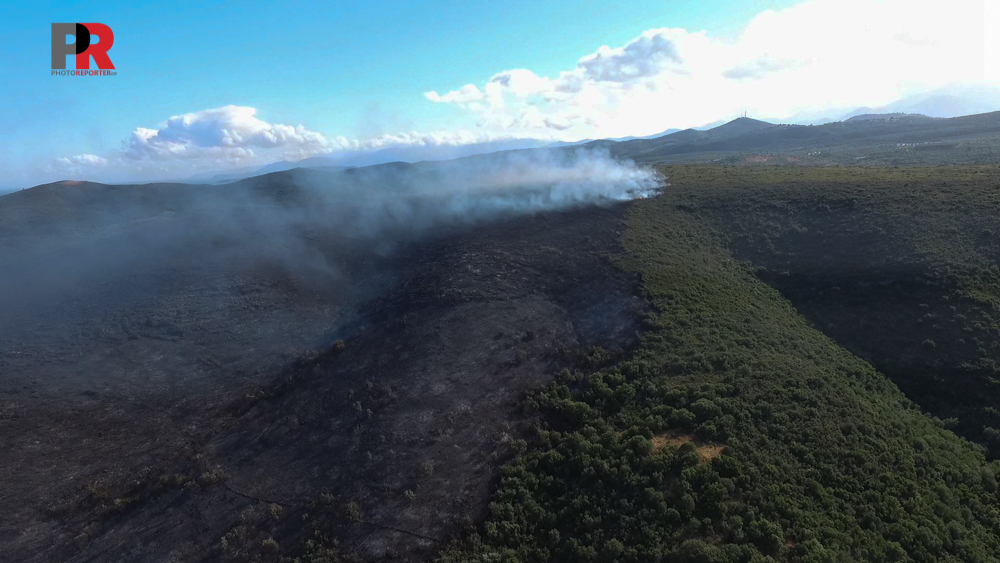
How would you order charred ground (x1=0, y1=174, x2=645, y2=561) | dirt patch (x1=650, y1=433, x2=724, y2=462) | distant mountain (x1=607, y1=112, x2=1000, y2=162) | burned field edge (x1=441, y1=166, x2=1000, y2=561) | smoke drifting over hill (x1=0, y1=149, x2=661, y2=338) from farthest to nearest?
distant mountain (x1=607, y1=112, x2=1000, y2=162) → smoke drifting over hill (x1=0, y1=149, x2=661, y2=338) → charred ground (x1=0, y1=174, x2=645, y2=561) → dirt patch (x1=650, y1=433, x2=724, y2=462) → burned field edge (x1=441, y1=166, x2=1000, y2=561)

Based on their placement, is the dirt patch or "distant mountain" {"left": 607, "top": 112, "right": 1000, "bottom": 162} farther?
"distant mountain" {"left": 607, "top": 112, "right": 1000, "bottom": 162}

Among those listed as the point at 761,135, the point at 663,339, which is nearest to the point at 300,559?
the point at 663,339

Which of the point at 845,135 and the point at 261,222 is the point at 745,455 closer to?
the point at 261,222

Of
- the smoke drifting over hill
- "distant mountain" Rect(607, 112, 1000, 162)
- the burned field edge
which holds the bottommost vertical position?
the burned field edge

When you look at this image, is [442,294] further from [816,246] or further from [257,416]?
[816,246]

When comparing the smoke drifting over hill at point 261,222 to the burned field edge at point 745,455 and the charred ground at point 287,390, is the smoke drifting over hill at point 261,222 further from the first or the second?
the burned field edge at point 745,455

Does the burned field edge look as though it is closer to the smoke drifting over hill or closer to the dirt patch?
the dirt patch

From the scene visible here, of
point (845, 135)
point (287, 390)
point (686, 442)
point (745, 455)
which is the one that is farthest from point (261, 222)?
point (845, 135)

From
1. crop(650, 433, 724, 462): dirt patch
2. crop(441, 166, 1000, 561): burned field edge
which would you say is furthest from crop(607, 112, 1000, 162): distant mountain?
crop(650, 433, 724, 462): dirt patch

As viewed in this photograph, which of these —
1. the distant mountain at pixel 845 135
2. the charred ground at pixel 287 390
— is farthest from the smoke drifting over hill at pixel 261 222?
the distant mountain at pixel 845 135
